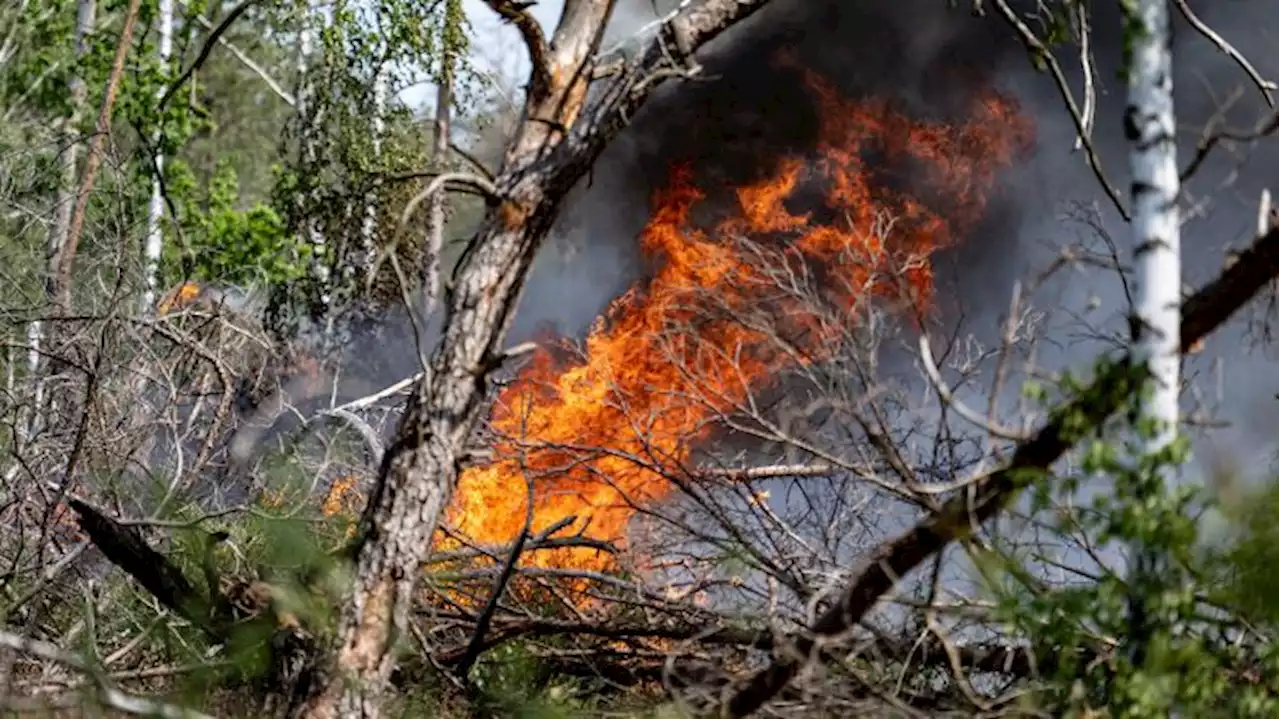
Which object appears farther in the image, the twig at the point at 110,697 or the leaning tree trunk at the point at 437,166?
the leaning tree trunk at the point at 437,166

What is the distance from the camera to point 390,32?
17328mm

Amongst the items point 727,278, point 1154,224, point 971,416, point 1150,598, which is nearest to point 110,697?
point 971,416

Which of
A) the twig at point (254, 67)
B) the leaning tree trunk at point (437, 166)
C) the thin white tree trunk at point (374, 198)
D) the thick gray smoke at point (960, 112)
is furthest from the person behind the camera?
the twig at point (254, 67)

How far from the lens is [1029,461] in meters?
5.93

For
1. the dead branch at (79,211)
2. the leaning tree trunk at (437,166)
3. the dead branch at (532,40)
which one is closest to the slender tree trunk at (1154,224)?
the dead branch at (532,40)

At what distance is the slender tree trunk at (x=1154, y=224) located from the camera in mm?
5793

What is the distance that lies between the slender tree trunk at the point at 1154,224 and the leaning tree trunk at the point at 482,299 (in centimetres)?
192

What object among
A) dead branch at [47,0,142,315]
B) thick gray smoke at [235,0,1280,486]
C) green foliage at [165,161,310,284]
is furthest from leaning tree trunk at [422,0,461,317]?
dead branch at [47,0,142,315]

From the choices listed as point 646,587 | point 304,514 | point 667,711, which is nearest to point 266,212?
point 304,514

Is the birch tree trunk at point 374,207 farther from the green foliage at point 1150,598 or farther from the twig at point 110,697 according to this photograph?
the green foliage at point 1150,598

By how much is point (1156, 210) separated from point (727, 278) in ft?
15.7

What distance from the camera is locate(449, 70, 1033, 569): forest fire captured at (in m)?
11.1

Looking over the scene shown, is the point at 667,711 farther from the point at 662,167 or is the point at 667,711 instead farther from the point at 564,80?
the point at 662,167

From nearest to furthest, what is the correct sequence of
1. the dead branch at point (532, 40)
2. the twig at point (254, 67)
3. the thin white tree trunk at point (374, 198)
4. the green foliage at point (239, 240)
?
the dead branch at point (532, 40), the thin white tree trunk at point (374, 198), the green foliage at point (239, 240), the twig at point (254, 67)
